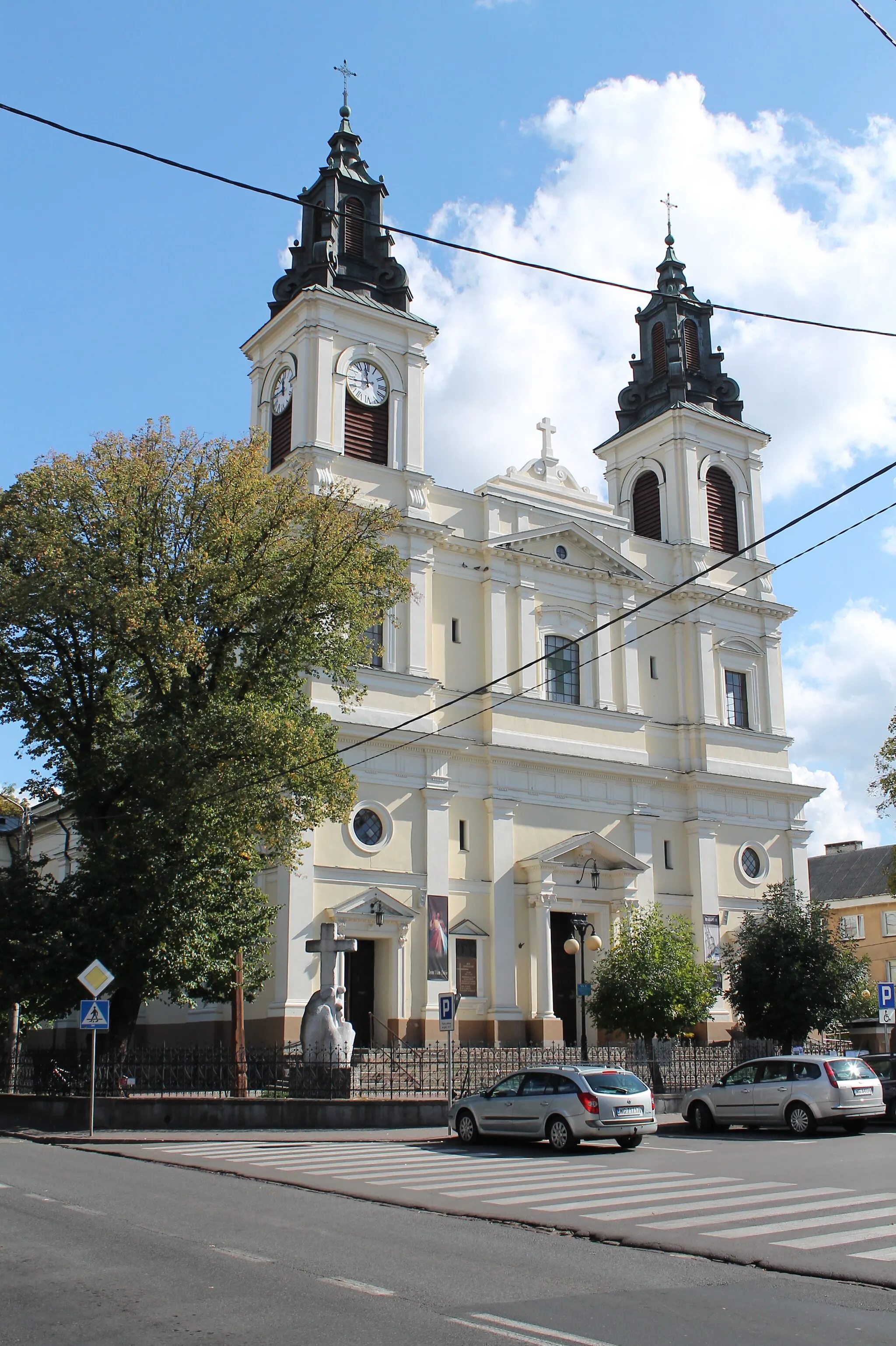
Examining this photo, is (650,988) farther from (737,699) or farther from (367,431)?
(367,431)

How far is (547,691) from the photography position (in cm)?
4059

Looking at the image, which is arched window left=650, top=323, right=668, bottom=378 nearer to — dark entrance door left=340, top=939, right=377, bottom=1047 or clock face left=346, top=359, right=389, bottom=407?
clock face left=346, top=359, right=389, bottom=407

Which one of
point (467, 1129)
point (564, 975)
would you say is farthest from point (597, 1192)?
point (564, 975)

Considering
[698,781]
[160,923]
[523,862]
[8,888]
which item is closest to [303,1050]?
[160,923]

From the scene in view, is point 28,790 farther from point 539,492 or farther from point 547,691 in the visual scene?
point 539,492

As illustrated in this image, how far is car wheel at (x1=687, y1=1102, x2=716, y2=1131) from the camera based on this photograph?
2242cm

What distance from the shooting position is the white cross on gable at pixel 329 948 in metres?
27.0

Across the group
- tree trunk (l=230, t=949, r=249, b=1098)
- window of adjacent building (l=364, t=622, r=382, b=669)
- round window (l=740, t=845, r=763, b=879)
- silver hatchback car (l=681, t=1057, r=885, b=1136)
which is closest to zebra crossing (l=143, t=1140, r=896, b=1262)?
silver hatchback car (l=681, t=1057, r=885, b=1136)

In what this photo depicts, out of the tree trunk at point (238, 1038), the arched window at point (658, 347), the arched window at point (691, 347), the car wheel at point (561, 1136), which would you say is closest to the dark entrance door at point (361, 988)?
the tree trunk at point (238, 1038)

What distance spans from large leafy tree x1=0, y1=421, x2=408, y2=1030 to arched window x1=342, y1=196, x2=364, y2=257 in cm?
1585

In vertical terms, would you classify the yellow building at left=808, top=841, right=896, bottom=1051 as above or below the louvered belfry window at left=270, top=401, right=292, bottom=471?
below

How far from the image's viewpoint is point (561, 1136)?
1847cm

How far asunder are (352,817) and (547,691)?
848cm

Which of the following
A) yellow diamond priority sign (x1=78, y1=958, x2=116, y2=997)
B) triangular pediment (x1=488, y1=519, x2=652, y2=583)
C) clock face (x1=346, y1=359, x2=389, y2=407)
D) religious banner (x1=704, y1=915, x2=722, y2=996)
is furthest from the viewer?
religious banner (x1=704, y1=915, x2=722, y2=996)
